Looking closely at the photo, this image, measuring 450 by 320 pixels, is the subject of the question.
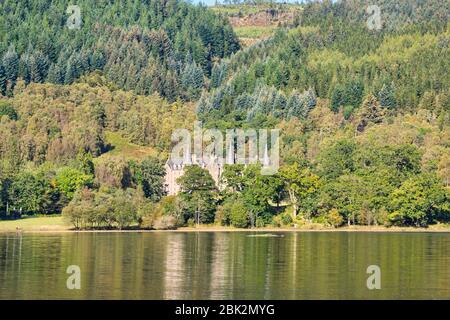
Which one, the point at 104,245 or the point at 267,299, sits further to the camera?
the point at 104,245

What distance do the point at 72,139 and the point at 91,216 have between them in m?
50.9

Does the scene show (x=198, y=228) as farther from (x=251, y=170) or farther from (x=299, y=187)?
(x=299, y=187)

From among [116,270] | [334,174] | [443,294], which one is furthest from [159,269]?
[334,174]

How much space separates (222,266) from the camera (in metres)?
75.9

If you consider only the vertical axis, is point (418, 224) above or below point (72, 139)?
below

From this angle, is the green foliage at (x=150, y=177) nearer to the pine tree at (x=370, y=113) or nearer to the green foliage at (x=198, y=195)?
the green foliage at (x=198, y=195)

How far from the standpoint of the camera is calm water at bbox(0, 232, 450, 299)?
61.9 metres

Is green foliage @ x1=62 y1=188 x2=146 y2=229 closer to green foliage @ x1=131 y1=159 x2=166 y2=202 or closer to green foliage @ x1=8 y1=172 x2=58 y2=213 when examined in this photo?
green foliage @ x1=8 y1=172 x2=58 y2=213

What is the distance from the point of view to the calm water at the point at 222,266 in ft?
203

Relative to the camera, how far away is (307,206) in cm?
12756

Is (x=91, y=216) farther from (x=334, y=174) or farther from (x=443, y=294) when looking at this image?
(x=443, y=294)
